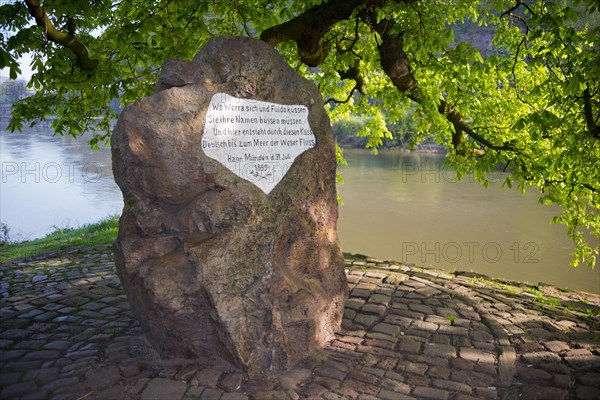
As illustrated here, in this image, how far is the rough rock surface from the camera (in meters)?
4.18

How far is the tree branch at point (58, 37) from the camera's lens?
5.39 metres

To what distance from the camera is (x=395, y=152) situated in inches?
1566

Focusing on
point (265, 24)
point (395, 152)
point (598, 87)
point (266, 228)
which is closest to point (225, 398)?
point (266, 228)

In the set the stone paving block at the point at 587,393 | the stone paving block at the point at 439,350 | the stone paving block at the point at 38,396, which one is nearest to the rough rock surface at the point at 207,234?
the stone paving block at the point at 38,396

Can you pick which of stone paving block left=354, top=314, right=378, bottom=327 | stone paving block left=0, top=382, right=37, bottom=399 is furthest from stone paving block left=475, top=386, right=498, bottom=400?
stone paving block left=0, top=382, right=37, bottom=399

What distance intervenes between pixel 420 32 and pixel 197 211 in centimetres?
380

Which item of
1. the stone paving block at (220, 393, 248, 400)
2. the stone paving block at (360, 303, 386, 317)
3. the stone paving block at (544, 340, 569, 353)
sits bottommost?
the stone paving block at (220, 393, 248, 400)

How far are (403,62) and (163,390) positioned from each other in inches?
223

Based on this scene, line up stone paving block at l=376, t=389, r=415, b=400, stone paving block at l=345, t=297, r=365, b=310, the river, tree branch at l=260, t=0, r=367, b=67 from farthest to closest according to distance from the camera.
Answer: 1. the river
2. tree branch at l=260, t=0, r=367, b=67
3. stone paving block at l=345, t=297, r=365, b=310
4. stone paving block at l=376, t=389, r=415, b=400

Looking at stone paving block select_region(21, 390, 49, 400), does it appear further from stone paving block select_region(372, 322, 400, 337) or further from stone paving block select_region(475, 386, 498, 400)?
stone paving block select_region(475, 386, 498, 400)

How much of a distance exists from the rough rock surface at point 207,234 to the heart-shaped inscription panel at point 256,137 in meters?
0.08

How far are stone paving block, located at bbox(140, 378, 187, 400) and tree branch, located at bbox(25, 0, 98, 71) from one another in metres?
4.15

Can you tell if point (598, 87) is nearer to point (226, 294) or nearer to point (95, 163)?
point (226, 294)

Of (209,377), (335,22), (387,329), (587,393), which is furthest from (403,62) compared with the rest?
(209,377)
